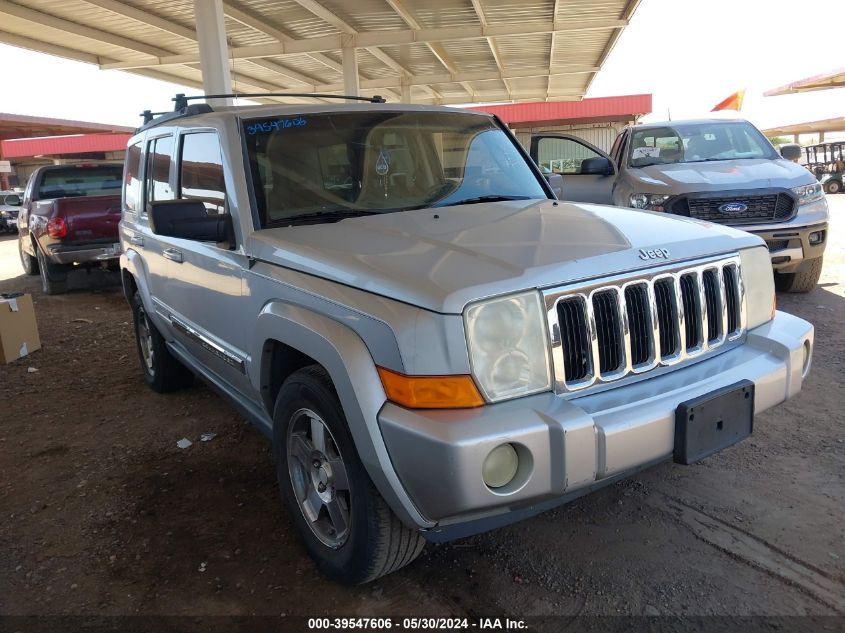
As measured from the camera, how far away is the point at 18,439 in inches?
174

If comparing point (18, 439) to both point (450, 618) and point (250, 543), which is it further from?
point (450, 618)

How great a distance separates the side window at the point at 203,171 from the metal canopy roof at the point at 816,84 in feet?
84.1

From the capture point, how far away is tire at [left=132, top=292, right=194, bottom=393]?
4816 millimetres

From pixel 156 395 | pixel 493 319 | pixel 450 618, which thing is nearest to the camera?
pixel 493 319

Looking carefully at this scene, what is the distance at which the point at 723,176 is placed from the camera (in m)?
6.73

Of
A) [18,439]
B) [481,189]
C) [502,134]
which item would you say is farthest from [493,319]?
[18,439]

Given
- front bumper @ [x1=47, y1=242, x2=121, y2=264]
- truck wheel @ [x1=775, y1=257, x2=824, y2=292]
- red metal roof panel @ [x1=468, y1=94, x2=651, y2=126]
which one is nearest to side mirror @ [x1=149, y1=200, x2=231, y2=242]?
truck wheel @ [x1=775, y1=257, x2=824, y2=292]

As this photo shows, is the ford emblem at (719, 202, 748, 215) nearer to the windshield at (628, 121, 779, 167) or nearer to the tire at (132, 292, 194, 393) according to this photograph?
the windshield at (628, 121, 779, 167)

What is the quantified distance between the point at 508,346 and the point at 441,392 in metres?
0.26

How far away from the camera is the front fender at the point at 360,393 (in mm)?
2104

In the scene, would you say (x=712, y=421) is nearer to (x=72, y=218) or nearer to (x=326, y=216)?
(x=326, y=216)

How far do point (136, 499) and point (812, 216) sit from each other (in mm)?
6206

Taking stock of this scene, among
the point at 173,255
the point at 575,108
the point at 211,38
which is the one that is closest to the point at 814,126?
the point at 575,108

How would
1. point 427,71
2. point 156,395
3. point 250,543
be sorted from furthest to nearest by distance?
1. point 427,71
2. point 156,395
3. point 250,543
